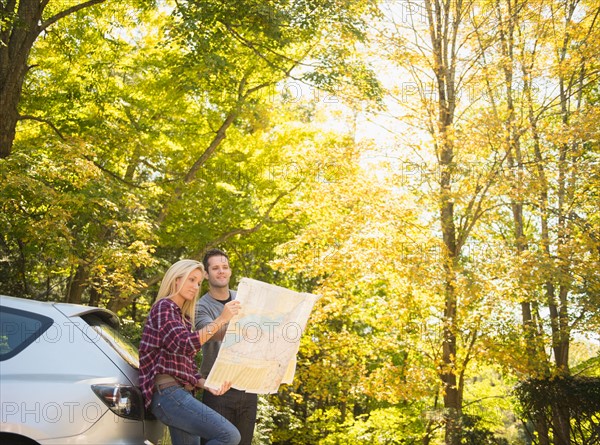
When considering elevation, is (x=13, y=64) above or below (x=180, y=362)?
above

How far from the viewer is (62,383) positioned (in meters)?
3.72

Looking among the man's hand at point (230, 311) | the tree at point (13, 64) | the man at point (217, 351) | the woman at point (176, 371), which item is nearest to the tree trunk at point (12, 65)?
the tree at point (13, 64)

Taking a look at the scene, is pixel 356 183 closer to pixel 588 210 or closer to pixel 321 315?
pixel 321 315

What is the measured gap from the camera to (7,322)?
3.87 meters

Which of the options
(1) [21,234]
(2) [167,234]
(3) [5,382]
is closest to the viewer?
(3) [5,382]

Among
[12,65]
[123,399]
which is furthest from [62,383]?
[12,65]

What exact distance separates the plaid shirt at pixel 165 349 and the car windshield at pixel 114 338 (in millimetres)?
235

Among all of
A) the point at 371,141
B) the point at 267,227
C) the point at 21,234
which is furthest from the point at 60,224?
the point at 267,227

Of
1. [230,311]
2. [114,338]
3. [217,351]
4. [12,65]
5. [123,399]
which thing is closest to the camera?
[123,399]

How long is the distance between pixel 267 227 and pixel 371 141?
30.0 ft

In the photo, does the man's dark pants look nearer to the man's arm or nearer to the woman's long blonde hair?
the man's arm

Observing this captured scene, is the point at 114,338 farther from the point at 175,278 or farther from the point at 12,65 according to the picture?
the point at 12,65

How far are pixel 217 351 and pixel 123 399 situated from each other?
1.03 metres

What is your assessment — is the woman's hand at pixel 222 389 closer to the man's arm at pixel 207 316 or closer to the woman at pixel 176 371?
the woman at pixel 176 371
